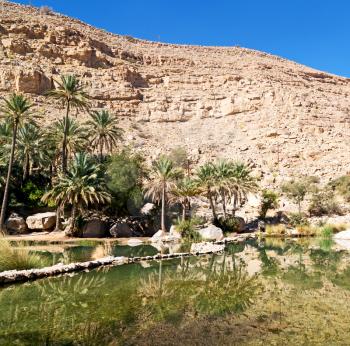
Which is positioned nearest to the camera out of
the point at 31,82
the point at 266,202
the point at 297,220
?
the point at 297,220

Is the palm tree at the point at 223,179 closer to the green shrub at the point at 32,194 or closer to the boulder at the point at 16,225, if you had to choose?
the green shrub at the point at 32,194

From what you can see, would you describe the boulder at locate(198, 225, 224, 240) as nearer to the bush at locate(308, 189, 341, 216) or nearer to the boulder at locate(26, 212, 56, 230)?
the boulder at locate(26, 212, 56, 230)

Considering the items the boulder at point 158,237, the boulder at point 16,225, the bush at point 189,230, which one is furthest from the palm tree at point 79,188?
the bush at point 189,230

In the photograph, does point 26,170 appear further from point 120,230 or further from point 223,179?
point 223,179

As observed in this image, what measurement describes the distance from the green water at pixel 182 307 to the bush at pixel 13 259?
1.71 metres

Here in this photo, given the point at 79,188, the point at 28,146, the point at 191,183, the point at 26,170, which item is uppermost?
the point at 28,146

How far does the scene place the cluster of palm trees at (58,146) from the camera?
107 ft

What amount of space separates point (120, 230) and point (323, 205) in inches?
947

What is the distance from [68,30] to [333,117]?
51.9 m

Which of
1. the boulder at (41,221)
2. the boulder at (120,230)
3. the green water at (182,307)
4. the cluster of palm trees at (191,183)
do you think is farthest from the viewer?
the cluster of palm trees at (191,183)

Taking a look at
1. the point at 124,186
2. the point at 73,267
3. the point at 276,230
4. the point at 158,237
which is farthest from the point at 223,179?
the point at 73,267

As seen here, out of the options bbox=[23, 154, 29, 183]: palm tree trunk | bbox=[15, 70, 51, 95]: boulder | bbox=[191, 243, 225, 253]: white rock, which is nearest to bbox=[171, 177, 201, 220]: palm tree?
bbox=[191, 243, 225, 253]: white rock

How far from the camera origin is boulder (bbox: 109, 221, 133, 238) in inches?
1400

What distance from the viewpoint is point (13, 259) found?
15078 mm
